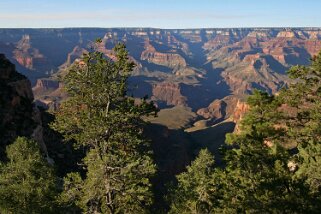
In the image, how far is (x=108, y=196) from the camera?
2336 centimetres

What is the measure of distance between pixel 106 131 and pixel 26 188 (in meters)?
8.63

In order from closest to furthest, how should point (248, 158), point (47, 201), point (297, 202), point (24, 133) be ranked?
point (297, 202) → point (248, 158) → point (47, 201) → point (24, 133)

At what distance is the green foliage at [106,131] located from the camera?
22.7 meters

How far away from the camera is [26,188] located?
28.4 meters

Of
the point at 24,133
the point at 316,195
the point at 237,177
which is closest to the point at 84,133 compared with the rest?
the point at 237,177

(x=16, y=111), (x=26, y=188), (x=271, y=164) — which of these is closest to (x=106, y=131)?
(x=26, y=188)

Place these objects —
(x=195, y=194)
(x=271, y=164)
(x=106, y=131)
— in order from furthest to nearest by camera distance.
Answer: (x=195, y=194) → (x=271, y=164) → (x=106, y=131)

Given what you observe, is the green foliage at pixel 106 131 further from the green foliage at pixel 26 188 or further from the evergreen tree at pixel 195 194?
the evergreen tree at pixel 195 194

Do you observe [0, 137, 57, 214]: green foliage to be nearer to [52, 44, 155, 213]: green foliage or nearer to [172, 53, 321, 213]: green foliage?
[52, 44, 155, 213]: green foliage

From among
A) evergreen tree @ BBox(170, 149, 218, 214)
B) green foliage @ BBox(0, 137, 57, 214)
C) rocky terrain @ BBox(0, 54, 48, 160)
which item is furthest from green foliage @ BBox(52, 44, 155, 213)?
rocky terrain @ BBox(0, 54, 48, 160)

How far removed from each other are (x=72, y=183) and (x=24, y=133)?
3943cm

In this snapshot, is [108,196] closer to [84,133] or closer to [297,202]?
[84,133]

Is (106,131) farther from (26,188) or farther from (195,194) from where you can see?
(195,194)

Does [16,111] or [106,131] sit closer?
[106,131]
